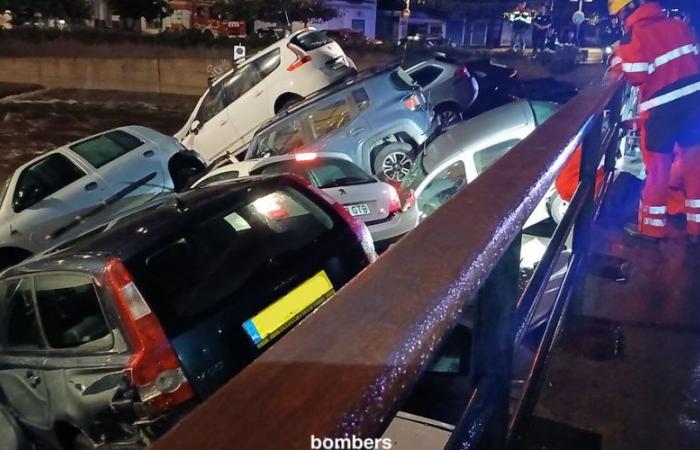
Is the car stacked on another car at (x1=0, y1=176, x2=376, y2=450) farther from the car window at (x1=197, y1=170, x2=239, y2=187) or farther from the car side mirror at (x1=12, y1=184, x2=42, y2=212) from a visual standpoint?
the car side mirror at (x1=12, y1=184, x2=42, y2=212)

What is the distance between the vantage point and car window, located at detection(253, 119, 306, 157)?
10.3 metres

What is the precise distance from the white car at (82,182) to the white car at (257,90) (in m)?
2.05

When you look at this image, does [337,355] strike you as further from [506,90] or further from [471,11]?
[471,11]

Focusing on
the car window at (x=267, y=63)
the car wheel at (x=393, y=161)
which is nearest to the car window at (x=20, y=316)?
the car wheel at (x=393, y=161)

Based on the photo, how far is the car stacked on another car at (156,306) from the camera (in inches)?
145

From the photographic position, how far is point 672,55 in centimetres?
443

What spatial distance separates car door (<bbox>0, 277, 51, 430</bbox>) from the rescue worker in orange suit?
377cm

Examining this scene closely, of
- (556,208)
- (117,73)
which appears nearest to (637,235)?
(556,208)

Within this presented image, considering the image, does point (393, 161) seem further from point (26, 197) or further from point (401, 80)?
point (26, 197)

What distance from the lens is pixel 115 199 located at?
30.9 feet

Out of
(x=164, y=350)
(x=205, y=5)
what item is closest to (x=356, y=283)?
(x=164, y=350)

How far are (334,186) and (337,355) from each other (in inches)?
278

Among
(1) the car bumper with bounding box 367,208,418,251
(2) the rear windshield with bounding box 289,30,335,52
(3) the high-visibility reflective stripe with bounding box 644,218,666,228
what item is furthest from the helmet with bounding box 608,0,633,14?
(2) the rear windshield with bounding box 289,30,335,52

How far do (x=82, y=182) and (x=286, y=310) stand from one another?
20.8ft
